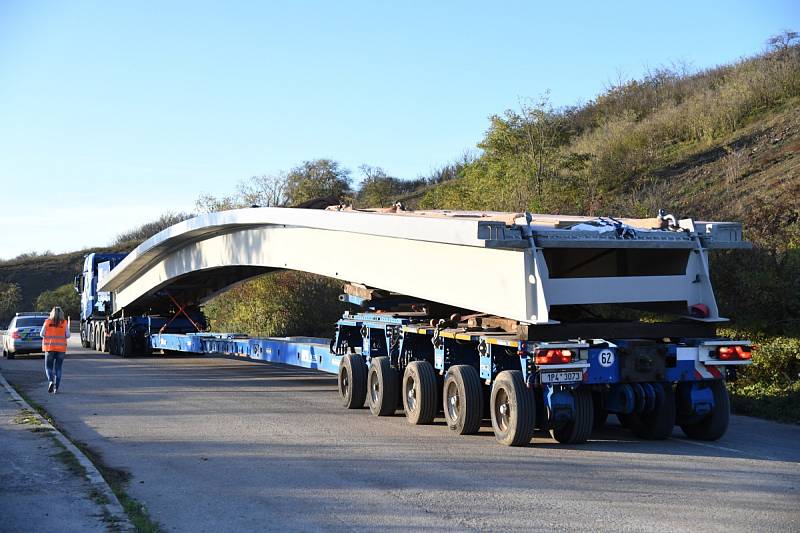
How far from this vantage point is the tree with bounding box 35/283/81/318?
6500cm

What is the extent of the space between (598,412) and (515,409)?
2150 mm

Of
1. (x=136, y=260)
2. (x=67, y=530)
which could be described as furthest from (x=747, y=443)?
(x=136, y=260)

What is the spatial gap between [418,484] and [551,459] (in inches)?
75.4

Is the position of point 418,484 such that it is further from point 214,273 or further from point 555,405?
point 214,273

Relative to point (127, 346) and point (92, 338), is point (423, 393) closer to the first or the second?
point (127, 346)

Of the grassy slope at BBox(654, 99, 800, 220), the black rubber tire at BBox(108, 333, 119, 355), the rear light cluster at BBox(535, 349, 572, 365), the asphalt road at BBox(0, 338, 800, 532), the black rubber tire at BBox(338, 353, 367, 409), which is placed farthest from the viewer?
the black rubber tire at BBox(108, 333, 119, 355)

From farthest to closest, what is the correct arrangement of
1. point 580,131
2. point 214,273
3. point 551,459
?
point 580,131, point 214,273, point 551,459

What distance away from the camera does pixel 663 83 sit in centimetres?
4934

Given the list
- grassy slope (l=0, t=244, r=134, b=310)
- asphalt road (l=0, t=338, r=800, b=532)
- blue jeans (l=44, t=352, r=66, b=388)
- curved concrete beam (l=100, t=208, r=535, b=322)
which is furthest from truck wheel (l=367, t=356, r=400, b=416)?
grassy slope (l=0, t=244, r=134, b=310)

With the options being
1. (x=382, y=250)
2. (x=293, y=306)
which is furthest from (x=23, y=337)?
(x=382, y=250)

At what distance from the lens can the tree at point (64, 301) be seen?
213 feet

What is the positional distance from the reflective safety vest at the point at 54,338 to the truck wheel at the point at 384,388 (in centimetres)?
654

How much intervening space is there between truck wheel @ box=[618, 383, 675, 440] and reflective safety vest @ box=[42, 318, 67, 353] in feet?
34.9

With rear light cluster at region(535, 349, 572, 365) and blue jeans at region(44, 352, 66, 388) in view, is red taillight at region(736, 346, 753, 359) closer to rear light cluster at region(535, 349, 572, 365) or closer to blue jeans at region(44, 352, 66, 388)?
rear light cluster at region(535, 349, 572, 365)
